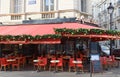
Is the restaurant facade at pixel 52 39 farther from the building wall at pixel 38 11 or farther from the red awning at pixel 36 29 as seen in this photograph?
the building wall at pixel 38 11

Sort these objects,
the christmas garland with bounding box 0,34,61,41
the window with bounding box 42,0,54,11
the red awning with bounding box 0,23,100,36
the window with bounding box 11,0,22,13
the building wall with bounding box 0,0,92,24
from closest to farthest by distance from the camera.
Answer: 1. the christmas garland with bounding box 0,34,61,41
2. the red awning with bounding box 0,23,100,36
3. the building wall with bounding box 0,0,92,24
4. the window with bounding box 42,0,54,11
5. the window with bounding box 11,0,22,13

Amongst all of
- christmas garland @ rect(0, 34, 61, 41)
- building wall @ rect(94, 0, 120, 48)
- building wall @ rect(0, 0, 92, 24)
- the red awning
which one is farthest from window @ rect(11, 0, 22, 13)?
building wall @ rect(94, 0, 120, 48)

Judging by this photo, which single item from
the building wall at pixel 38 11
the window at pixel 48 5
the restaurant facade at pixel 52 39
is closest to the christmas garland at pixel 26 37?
the restaurant facade at pixel 52 39

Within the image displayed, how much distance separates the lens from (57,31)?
676 inches

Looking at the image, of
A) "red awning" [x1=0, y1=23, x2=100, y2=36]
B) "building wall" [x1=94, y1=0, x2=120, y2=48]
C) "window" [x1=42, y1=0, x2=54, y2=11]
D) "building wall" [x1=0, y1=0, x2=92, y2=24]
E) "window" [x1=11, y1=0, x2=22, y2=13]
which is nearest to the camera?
"red awning" [x1=0, y1=23, x2=100, y2=36]

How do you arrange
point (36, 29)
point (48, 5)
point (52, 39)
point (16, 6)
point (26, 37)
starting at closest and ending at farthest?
→ 1. point (52, 39)
2. point (26, 37)
3. point (36, 29)
4. point (48, 5)
5. point (16, 6)

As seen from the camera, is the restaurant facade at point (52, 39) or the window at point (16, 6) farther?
the window at point (16, 6)

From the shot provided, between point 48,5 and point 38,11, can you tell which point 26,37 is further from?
point 48,5

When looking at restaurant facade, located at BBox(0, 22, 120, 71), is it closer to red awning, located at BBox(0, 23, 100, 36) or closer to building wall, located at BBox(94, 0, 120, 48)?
red awning, located at BBox(0, 23, 100, 36)

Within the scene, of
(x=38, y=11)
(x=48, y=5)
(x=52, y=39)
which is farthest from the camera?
(x=48, y=5)

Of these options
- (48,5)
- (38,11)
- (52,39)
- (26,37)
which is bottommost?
(52,39)

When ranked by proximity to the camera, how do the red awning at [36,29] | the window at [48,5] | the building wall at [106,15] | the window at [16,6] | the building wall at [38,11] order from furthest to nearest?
the building wall at [106,15] < the window at [16,6] < the window at [48,5] < the building wall at [38,11] < the red awning at [36,29]

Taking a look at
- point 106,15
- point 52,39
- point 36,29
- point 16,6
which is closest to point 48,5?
point 16,6

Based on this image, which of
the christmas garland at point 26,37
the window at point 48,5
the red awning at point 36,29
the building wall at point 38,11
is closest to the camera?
the christmas garland at point 26,37
